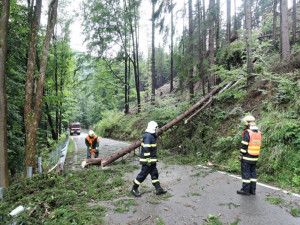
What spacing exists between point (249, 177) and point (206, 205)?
1435 mm

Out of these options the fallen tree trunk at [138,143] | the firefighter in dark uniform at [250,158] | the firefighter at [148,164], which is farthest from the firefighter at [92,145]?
the firefighter in dark uniform at [250,158]

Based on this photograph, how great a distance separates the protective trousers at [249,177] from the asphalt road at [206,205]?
0.20 m

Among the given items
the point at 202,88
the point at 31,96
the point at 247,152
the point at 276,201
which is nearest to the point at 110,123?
the point at 202,88

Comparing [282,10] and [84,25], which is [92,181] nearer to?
[282,10]

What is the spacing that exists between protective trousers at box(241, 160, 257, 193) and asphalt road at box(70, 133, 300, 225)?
0.20 m

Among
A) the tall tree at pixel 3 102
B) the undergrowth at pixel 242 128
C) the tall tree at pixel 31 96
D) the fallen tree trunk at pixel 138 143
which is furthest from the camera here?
the fallen tree trunk at pixel 138 143

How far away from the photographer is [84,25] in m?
19.2

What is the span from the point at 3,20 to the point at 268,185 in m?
9.46

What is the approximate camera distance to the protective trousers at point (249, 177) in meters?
4.88

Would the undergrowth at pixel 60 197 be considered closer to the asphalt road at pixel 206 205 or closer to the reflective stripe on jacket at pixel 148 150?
the asphalt road at pixel 206 205

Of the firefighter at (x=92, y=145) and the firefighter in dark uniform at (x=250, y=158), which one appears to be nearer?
the firefighter in dark uniform at (x=250, y=158)

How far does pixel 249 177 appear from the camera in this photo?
4891 millimetres

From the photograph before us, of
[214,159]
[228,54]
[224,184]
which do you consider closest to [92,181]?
[224,184]

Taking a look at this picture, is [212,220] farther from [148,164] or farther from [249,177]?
[148,164]
